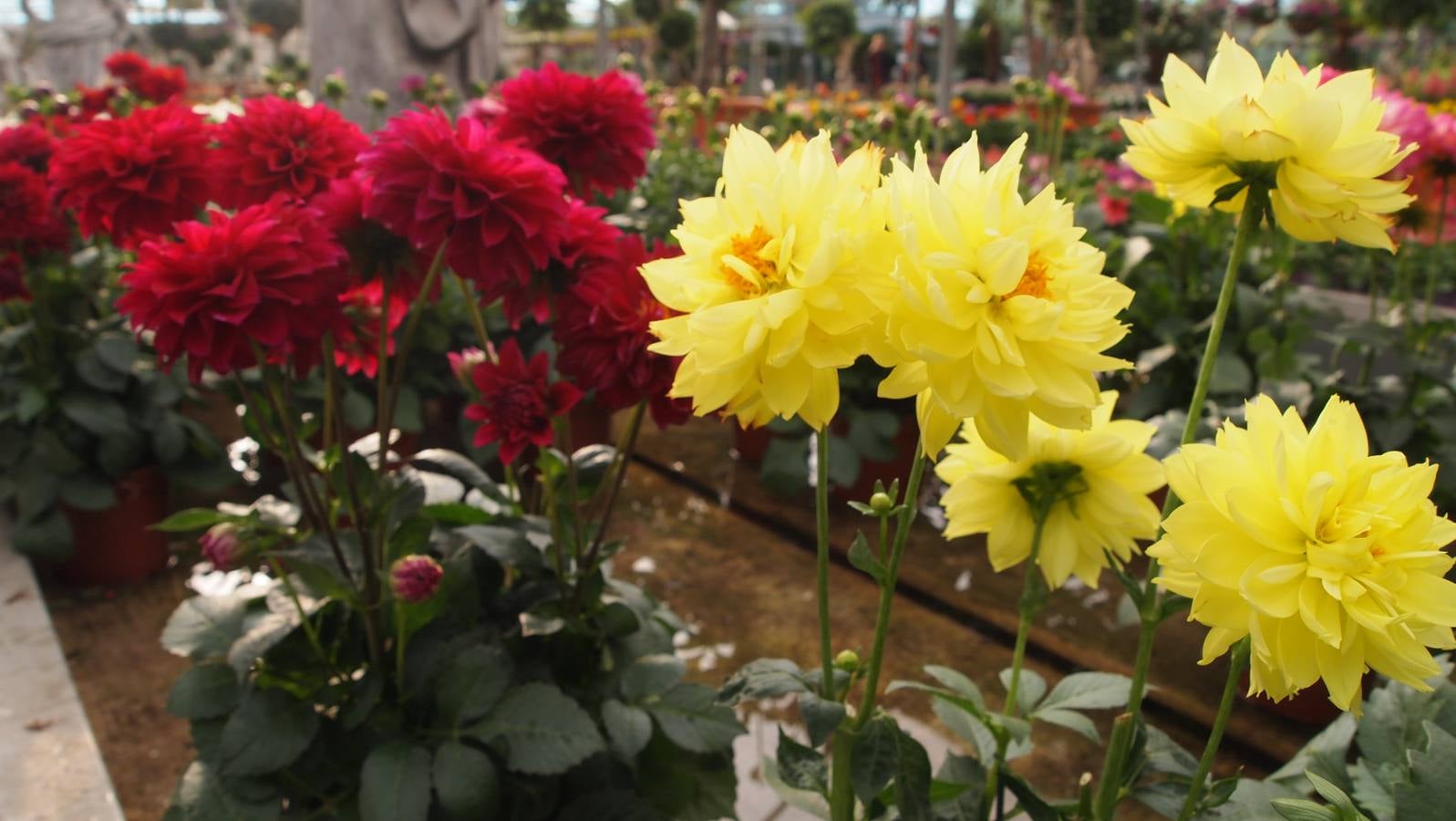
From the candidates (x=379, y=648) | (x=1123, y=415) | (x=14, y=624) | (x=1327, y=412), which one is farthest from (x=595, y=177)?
(x=1123, y=415)

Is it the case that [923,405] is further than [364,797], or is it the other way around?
[364,797]

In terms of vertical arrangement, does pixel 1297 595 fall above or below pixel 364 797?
above

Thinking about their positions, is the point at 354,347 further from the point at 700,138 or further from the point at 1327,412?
the point at 700,138

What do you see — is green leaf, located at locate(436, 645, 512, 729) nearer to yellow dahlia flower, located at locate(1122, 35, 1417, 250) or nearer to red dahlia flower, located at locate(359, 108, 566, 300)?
red dahlia flower, located at locate(359, 108, 566, 300)

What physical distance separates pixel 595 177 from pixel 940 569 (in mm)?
1267

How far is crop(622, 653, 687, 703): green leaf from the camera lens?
3.74 feet

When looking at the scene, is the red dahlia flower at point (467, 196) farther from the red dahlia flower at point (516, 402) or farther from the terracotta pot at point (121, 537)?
the terracotta pot at point (121, 537)

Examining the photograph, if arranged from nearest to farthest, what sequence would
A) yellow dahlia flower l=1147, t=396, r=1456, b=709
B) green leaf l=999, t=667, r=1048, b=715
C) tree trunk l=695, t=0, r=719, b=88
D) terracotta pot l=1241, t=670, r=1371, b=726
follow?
yellow dahlia flower l=1147, t=396, r=1456, b=709, green leaf l=999, t=667, r=1048, b=715, terracotta pot l=1241, t=670, r=1371, b=726, tree trunk l=695, t=0, r=719, b=88

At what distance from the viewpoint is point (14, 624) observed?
1.78 m

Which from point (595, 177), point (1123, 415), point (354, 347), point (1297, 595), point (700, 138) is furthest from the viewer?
point (700, 138)

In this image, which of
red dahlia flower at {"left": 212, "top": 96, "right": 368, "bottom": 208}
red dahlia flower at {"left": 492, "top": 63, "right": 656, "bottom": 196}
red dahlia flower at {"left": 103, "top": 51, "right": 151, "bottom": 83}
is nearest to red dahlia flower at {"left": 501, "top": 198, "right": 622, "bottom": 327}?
red dahlia flower at {"left": 492, "top": 63, "right": 656, "bottom": 196}

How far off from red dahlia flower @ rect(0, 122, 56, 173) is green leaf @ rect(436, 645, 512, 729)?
1541mm

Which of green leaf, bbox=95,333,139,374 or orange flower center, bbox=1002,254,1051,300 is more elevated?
orange flower center, bbox=1002,254,1051,300

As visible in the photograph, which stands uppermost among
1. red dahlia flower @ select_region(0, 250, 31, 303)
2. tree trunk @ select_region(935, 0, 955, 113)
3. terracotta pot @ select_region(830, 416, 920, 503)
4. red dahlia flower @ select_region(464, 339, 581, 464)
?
tree trunk @ select_region(935, 0, 955, 113)
